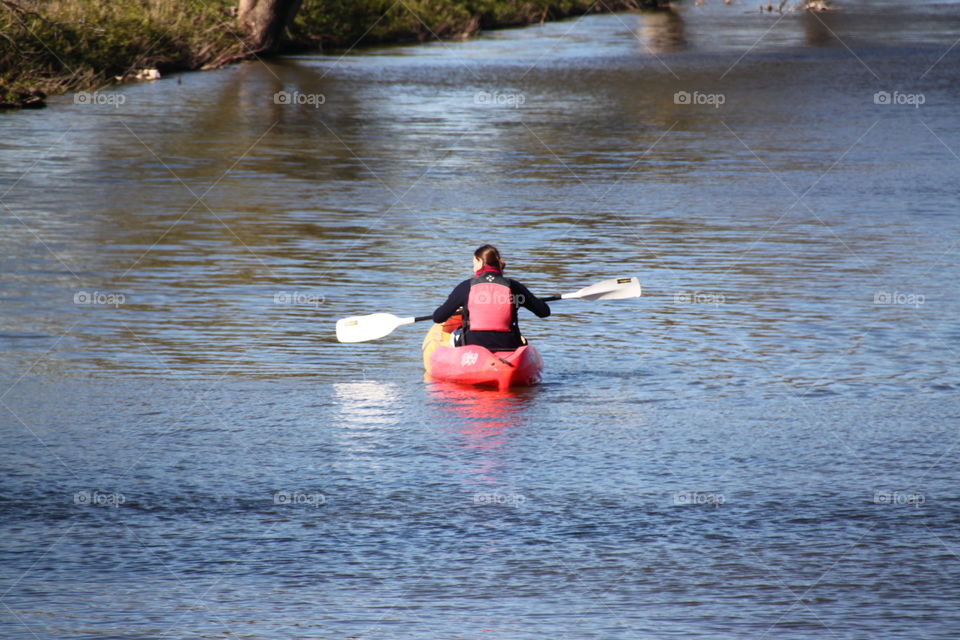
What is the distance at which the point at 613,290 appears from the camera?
44.3 feet

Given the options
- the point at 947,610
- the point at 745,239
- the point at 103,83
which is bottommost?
the point at 947,610

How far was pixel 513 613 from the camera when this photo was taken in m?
→ 7.05

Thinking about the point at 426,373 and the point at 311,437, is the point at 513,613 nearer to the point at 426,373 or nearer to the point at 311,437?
the point at 311,437

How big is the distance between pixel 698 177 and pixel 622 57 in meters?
22.4

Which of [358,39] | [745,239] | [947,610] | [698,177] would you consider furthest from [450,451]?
[358,39]
